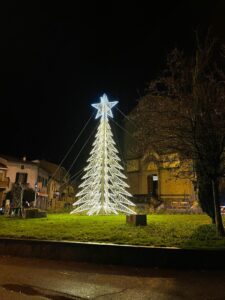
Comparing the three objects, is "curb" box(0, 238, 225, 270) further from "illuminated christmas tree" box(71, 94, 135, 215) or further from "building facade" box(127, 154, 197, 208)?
"building facade" box(127, 154, 197, 208)

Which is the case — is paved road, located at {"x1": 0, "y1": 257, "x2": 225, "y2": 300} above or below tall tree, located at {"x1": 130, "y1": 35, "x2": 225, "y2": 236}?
below

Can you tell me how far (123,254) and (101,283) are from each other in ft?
6.28

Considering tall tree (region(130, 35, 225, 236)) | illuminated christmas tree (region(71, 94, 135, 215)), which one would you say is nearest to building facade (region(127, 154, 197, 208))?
illuminated christmas tree (region(71, 94, 135, 215))

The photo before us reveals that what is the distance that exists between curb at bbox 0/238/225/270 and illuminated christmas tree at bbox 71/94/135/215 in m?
14.6

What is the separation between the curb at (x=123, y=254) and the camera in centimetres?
834

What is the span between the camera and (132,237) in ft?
36.7

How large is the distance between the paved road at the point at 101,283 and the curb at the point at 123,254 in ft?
0.94

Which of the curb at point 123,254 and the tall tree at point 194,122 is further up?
the tall tree at point 194,122

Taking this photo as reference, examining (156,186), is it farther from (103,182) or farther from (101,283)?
(101,283)

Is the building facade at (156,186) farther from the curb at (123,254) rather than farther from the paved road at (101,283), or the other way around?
the paved road at (101,283)

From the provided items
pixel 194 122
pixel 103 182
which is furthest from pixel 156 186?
pixel 194 122

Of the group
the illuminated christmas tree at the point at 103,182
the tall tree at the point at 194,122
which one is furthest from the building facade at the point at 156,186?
the tall tree at the point at 194,122

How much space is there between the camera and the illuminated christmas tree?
25023 mm

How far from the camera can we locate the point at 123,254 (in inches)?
350
